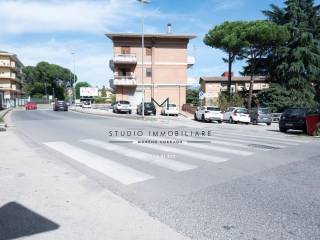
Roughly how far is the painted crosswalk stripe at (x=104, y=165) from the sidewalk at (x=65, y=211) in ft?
2.01

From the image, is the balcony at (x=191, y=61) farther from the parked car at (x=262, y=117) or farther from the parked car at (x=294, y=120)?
the parked car at (x=294, y=120)

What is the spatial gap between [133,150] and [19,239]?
741cm

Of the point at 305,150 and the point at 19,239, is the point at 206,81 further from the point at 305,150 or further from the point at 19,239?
the point at 19,239

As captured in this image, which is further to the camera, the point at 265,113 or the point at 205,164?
the point at 265,113

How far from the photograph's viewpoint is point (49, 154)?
10.9m

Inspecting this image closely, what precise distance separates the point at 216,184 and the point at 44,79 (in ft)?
402

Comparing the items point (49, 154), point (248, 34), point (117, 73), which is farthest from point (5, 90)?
point (49, 154)

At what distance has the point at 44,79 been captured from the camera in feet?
401

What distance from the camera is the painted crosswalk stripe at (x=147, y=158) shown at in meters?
8.78

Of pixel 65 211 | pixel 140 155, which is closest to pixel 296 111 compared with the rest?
pixel 140 155

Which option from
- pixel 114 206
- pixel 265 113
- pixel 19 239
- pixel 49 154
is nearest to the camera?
pixel 19 239

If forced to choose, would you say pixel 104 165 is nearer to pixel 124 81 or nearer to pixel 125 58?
pixel 124 81

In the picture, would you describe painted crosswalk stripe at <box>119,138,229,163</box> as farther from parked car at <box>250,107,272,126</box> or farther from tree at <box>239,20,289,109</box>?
tree at <box>239,20,289,109</box>

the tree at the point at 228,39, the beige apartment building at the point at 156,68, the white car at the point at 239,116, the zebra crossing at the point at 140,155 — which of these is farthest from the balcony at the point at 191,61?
the zebra crossing at the point at 140,155
